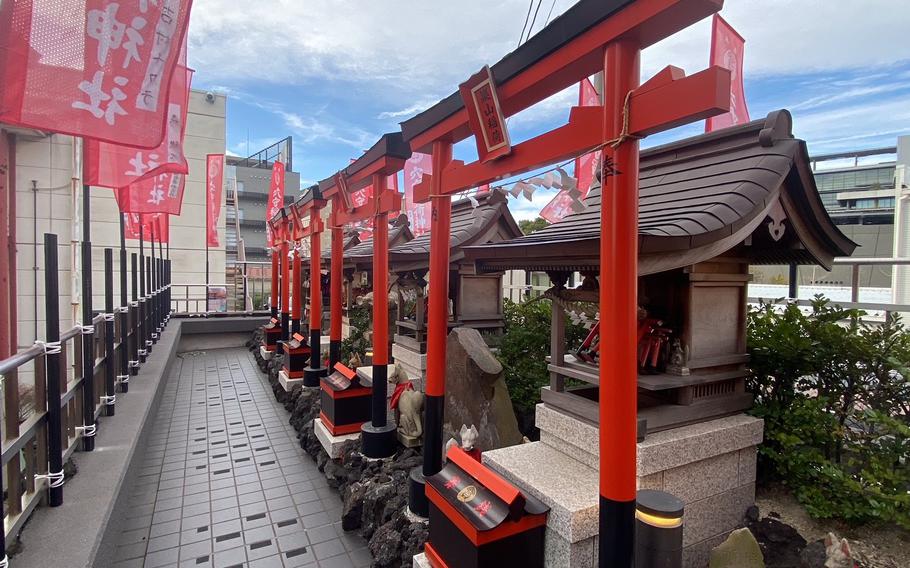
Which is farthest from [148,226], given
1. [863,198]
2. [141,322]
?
[863,198]

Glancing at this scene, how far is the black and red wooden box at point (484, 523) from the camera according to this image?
3197 mm

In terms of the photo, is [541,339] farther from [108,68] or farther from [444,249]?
[108,68]

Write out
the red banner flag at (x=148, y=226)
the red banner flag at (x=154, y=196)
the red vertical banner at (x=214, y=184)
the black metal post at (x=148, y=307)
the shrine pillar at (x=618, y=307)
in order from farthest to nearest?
the red vertical banner at (x=214, y=184), the red banner flag at (x=148, y=226), the black metal post at (x=148, y=307), the red banner flag at (x=154, y=196), the shrine pillar at (x=618, y=307)

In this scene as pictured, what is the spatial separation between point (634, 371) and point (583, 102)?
8.54 metres

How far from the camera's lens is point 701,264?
395cm

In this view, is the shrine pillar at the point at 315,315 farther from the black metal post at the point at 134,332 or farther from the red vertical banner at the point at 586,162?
the red vertical banner at the point at 586,162

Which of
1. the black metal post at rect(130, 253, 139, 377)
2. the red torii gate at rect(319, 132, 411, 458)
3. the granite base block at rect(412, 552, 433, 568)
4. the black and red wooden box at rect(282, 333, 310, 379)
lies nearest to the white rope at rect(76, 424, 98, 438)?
the red torii gate at rect(319, 132, 411, 458)

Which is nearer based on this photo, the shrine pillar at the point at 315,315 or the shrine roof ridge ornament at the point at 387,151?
the shrine roof ridge ornament at the point at 387,151

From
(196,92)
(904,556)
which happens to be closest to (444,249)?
(904,556)

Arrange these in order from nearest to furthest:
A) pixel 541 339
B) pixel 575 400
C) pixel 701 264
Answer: pixel 701 264 → pixel 575 400 → pixel 541 339

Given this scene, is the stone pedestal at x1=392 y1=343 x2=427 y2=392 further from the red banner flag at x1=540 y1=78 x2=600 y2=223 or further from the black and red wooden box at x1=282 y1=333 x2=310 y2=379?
the red banner flag at x1=540 y1=78 x2=600 y2=223

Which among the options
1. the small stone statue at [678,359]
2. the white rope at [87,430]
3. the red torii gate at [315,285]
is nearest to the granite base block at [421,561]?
the small stone statue at [678,359]

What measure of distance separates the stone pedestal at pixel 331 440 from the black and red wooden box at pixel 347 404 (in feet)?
0.22

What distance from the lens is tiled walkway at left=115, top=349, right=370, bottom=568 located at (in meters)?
4.73
